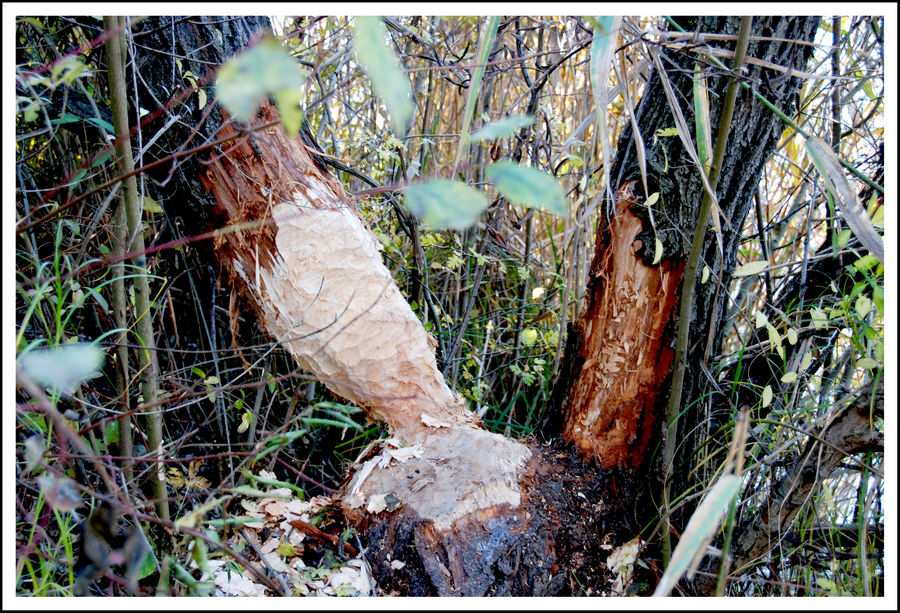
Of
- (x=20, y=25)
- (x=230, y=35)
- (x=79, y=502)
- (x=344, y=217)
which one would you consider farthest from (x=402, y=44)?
(x=79, y=502)

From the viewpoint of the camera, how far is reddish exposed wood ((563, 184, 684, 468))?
1.36m

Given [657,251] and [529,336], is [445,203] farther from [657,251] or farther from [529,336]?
[529,336]

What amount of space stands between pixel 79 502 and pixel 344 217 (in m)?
0.83

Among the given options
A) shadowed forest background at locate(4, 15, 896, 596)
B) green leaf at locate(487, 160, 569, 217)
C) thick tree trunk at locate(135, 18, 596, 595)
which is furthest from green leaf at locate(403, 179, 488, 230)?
thick tree trunk at locate(135, 18, 596, 595)

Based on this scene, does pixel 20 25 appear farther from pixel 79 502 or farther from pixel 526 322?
pixel 526 322

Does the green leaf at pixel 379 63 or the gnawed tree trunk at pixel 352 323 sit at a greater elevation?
the green leaf at pixel 379 63

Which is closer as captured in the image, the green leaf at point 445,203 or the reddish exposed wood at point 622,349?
the green leaf at point 445,203

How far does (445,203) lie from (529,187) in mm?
94

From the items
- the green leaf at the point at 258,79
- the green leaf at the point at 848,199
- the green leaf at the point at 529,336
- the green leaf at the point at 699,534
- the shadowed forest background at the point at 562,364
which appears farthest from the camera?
the green leaf at the point at 529,336

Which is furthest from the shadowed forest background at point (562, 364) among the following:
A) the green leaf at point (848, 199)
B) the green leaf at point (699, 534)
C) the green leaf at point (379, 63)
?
the green leaf at point (379, 63)

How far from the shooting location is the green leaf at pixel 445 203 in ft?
Answer: 2.05

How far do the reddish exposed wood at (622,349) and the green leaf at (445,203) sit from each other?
80 cm

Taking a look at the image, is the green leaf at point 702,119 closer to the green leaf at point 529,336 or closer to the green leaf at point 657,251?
the green leaf at point 657,251

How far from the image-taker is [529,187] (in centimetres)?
65
